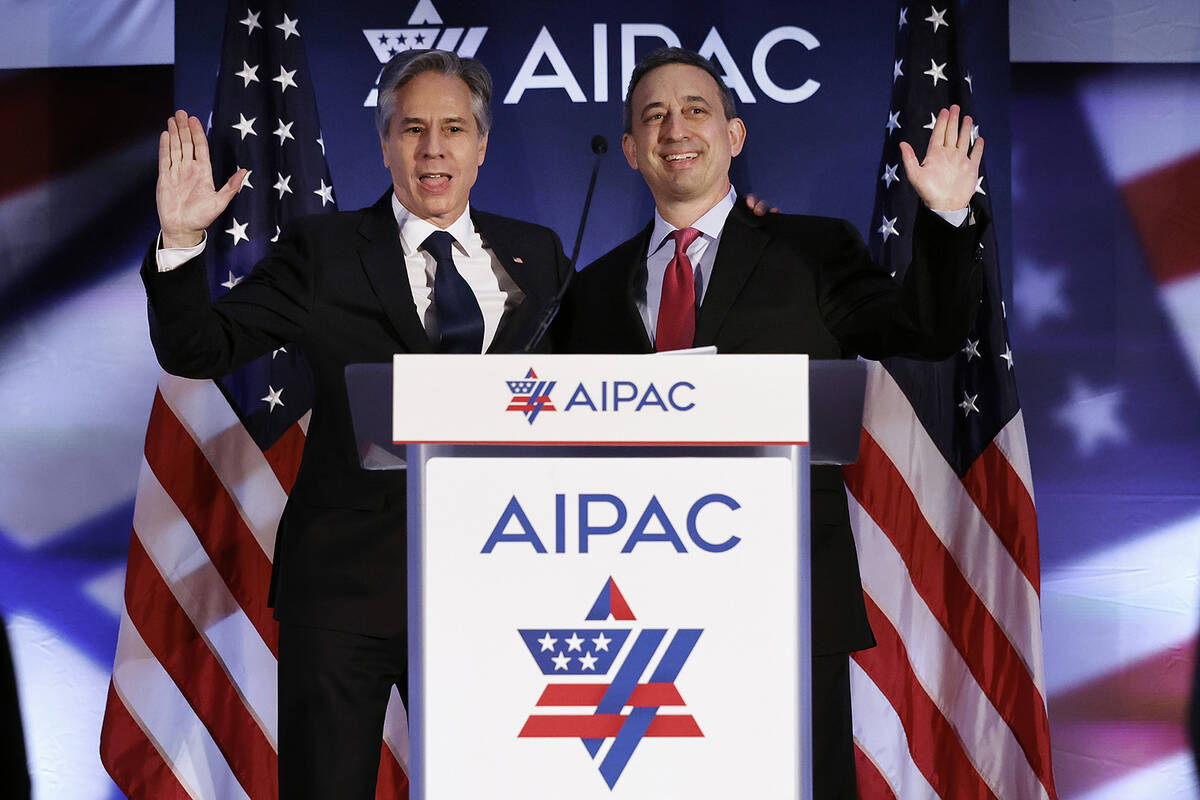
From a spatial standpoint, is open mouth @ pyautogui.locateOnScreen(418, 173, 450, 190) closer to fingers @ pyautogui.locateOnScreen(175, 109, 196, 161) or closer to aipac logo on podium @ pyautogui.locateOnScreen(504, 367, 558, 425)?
fingers @ pyautogui.locateOnScreen(175, 109, 196, 161)

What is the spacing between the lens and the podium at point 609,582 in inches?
53.4

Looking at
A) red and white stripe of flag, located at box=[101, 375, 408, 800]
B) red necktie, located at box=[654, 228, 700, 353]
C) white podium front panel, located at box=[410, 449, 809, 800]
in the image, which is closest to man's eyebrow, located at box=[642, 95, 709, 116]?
red necktie, located at box=[654, 228, 700, 353]

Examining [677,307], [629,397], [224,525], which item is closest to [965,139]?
[677,307]

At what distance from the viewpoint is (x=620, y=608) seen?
137 centimetres

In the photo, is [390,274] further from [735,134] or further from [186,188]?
[735,134]

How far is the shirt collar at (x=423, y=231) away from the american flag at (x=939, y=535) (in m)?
1.20

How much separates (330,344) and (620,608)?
1.03 meters

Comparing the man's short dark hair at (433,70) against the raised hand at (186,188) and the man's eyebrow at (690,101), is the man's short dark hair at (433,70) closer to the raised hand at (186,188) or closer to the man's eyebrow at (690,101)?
the man's eyebrow at (690,101)

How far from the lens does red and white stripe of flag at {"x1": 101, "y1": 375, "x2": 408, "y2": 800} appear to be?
299cm

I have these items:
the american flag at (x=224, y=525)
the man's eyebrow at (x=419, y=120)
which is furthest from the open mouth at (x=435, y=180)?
the american flag at (x=224, y=525)

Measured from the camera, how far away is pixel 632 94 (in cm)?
244

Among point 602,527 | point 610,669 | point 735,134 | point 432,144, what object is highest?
point 735,134

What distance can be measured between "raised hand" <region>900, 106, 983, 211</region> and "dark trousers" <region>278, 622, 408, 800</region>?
118cm

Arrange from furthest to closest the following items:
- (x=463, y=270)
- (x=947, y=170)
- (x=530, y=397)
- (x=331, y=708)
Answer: (x=463, y=270) < (x=331, y=708) < (x=947, y=170) < (x=530, y=397)
